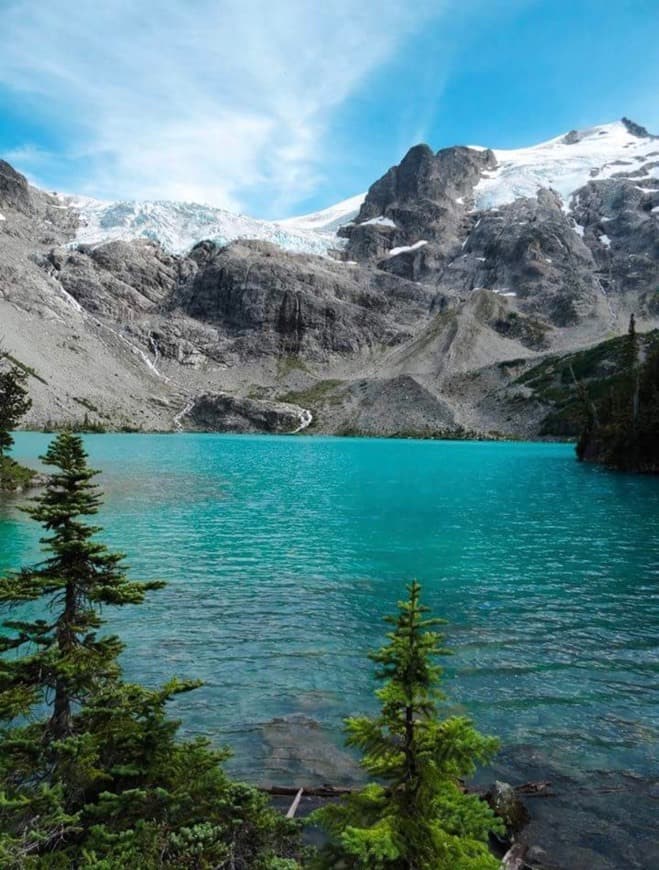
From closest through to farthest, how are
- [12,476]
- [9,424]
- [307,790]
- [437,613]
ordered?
[307,790] → [437,613] → [12,476] → [9,424]

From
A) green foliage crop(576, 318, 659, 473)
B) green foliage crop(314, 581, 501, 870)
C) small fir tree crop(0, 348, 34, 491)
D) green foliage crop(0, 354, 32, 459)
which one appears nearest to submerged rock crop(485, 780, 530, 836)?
green foliage crop(314, 581, 501, 870)

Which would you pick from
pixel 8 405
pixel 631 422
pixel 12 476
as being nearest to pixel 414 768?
pixel 8 405

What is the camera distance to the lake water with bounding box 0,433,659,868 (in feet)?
46.2

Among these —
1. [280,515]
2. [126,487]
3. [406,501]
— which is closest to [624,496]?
[406,501]

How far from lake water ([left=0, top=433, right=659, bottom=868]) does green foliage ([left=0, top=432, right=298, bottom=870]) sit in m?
4.80

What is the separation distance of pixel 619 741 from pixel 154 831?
12.3m

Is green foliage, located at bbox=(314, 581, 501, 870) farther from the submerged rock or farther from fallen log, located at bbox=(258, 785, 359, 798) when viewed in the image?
fallen log, located at bbox=(258, 785, 359, 798)

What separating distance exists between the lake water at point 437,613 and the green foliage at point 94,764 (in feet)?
15.7

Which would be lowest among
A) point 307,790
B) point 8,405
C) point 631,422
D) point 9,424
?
point 307,790

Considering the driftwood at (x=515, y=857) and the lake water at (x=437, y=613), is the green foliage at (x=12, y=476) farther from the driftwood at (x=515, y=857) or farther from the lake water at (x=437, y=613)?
the driftwood at (x=515, y=857)

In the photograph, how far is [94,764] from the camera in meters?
9.23

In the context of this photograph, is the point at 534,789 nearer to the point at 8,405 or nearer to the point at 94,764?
the point at 94,764

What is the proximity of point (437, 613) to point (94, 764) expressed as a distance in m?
18.2

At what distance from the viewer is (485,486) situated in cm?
7662
